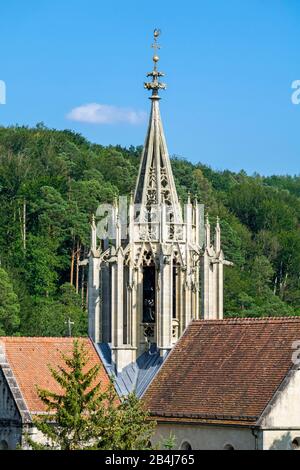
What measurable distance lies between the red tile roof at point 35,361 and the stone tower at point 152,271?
5.07 ft

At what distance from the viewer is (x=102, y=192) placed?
166 meters

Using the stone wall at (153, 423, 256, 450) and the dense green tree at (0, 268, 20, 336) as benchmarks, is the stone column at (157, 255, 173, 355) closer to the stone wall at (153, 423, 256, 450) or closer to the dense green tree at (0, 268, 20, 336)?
the stone wall at (153, 423, 256, 450)

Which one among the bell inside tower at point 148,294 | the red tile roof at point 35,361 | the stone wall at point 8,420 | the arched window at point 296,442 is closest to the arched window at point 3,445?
the stone wall at point 8,420

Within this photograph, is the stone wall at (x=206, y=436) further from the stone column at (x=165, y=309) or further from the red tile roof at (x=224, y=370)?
the stone column at (x=165, y=309)

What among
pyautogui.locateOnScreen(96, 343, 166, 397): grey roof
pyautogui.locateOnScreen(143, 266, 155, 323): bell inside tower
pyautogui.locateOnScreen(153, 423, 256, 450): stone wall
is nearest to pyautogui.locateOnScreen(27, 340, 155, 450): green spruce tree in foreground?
pyautogui.locateOnScreen(153, 423, 256, 450): stone wall

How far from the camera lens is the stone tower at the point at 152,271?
73.2 m

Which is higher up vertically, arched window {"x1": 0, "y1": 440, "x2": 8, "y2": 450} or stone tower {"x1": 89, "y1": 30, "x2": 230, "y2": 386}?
stone tower {"x1": 89, "y1": 30, "x2": 230, "y2": 386}

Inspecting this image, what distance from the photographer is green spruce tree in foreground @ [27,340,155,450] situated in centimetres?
6194

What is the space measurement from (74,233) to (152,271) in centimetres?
8182

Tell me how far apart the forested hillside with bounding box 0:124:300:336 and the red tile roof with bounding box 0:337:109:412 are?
51.6 metres

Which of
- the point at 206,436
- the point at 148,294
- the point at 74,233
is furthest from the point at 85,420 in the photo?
the point at 74,233

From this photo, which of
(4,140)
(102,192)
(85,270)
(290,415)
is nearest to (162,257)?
(290,415)

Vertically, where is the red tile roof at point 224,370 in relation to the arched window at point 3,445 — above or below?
above
